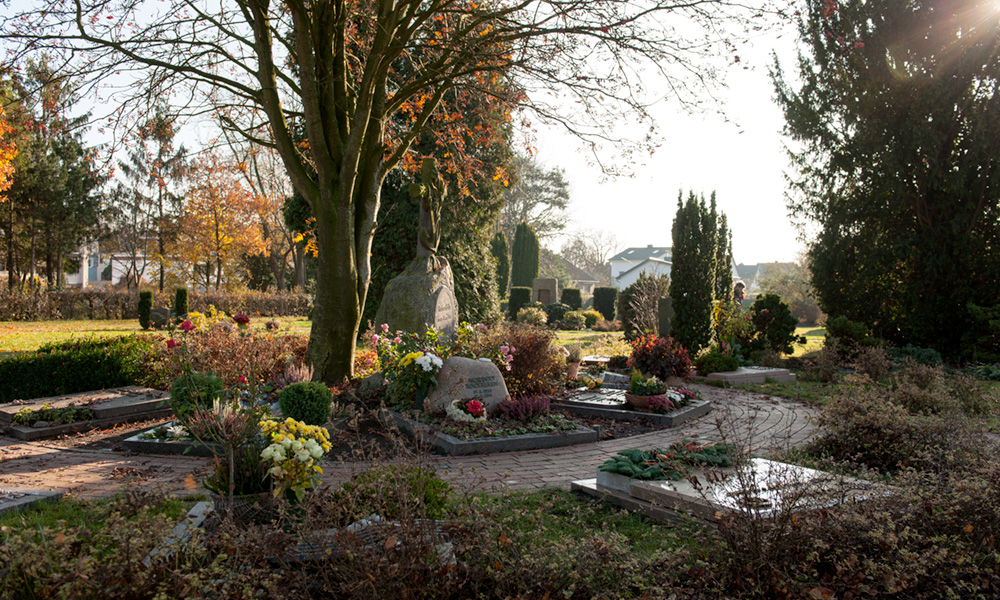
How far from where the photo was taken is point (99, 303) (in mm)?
23188

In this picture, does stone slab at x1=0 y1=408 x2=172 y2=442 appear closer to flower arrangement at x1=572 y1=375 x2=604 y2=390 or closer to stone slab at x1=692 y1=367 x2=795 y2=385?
flower arrangement at x1=572 y1=375 x2=604 y2=390

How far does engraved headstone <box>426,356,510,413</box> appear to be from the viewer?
22.8ft

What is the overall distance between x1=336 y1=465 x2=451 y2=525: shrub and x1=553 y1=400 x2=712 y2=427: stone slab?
4817 mm

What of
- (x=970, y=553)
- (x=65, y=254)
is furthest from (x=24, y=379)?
(x=65, y=254)

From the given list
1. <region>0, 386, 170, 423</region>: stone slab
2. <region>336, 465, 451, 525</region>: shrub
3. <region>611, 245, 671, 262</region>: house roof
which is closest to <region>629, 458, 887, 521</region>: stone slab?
<region>336, 465, 451, 525</region>: shrub

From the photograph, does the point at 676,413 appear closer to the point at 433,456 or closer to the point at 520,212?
the point at 433,456

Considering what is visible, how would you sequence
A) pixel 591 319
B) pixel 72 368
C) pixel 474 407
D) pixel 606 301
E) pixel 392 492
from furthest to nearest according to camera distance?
pixel 606 301
pixel 591 319
pixel 72 368
pixel 474 407
pixel 392 492

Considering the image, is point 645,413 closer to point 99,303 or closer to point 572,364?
point 572,364

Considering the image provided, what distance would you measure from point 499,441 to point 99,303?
2349 centimetres

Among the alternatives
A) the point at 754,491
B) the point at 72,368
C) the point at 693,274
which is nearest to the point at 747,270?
the point at 693,274

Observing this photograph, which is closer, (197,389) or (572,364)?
(197,389)

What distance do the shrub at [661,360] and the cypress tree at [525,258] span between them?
22.0 meters

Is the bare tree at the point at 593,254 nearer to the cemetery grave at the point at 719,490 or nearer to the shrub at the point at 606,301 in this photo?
the shrub at the point at 606,301

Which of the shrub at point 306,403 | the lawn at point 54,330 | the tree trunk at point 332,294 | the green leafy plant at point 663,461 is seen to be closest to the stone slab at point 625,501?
the green leafy plant at point 663,461
